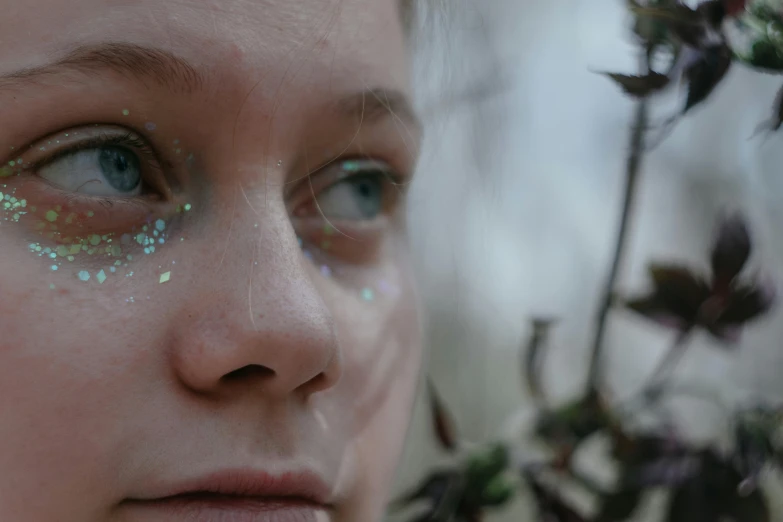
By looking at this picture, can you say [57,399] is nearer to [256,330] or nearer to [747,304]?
[256,330]

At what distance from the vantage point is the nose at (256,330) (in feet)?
1.97

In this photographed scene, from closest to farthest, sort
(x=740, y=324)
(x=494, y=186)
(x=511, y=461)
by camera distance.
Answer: (x=740, y=324) < (x=511, y=461) < (x=494, y=186)

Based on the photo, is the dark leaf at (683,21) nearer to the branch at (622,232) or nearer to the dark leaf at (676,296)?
the branch at (622,232)

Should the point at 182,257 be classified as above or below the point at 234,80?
below

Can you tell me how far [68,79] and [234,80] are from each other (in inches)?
4.8

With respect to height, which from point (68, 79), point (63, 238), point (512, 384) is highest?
point (68, 79)

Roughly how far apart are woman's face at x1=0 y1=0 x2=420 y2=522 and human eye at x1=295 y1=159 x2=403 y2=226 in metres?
0.08

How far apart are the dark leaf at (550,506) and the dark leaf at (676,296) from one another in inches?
8.8

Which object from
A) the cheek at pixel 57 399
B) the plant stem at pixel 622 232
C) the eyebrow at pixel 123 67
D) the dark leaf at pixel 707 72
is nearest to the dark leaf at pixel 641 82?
the dark leaf at pixel 707 72

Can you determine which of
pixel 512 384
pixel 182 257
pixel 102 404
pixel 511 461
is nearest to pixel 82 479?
pixel 102 404

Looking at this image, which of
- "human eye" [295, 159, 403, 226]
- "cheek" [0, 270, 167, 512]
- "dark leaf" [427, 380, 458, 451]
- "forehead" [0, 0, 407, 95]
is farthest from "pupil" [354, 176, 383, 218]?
"cheek" [0, 270, 167, 512]

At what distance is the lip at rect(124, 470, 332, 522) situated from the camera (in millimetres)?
606

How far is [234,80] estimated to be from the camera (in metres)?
0.64

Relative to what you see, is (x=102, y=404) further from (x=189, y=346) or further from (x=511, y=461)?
(x=511, y=461)
